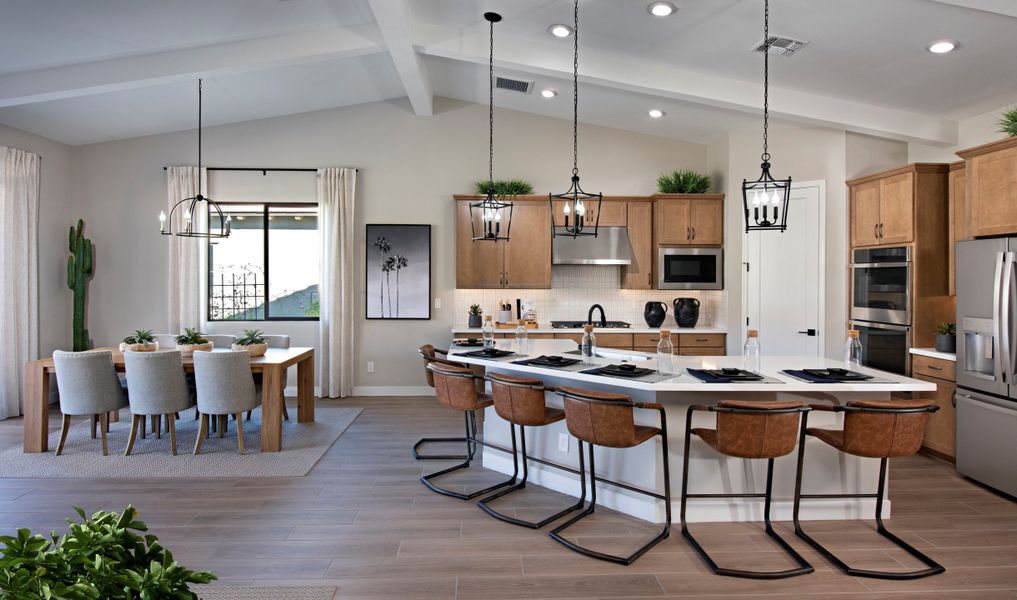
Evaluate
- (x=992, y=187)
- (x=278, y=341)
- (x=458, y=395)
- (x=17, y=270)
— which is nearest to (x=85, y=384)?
(x=278, y=341)

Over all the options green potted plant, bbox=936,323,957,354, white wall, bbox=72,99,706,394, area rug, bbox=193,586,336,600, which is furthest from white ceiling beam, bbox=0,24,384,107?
green potted plant, bbox=936,323,957,354

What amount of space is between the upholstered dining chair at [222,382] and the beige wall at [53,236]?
3.18 meters

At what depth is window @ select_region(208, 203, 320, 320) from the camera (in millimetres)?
7168

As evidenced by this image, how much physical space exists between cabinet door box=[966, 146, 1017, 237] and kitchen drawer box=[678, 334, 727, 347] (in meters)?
2.75

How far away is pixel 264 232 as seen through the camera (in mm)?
7164

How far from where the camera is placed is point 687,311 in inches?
265

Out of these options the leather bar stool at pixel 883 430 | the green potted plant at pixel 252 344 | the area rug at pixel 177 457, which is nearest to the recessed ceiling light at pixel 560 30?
the leather bar stool at pixel 883 430

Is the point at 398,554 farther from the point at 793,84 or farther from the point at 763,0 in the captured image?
the point at 793,84

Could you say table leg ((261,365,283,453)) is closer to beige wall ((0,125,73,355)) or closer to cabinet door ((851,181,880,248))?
beige wall ((0,125,73,355))

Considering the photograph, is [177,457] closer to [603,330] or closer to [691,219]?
[603,330]

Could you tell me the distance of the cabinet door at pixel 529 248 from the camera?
22.4 feet

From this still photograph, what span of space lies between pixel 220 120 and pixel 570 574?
6.52m

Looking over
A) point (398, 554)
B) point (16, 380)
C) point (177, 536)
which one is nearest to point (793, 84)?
point (398, 554)

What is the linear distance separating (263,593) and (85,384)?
3144 mm
